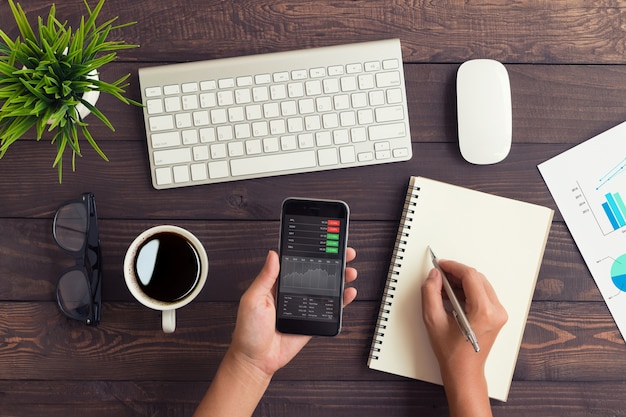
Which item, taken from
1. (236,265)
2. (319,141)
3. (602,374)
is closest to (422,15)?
(319,141)

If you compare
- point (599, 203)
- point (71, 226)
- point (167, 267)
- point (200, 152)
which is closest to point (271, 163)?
point (200, 152)

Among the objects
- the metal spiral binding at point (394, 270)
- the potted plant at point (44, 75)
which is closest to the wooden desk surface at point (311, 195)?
the metal spiral binding at point (394, 270)

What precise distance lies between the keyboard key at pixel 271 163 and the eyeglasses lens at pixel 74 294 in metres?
0.28

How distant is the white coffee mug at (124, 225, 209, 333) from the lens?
776 mm

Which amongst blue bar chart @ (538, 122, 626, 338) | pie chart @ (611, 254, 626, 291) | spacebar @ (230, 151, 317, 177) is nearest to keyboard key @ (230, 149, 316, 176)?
spacebar @ (230, 151, 317, 177)

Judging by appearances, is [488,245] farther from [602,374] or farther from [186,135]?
[186,135]

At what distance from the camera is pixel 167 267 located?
0.79m

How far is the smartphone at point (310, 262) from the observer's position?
30.1 inches

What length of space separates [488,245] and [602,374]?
0.27m

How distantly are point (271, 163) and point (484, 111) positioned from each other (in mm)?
327

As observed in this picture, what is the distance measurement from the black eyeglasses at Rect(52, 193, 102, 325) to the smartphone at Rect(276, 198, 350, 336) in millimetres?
284

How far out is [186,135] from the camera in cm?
80

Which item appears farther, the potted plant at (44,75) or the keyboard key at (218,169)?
the keyboard key at (218,169)

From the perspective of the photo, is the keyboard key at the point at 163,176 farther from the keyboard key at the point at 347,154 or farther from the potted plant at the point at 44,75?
the keyboard key at the point at 347,154
